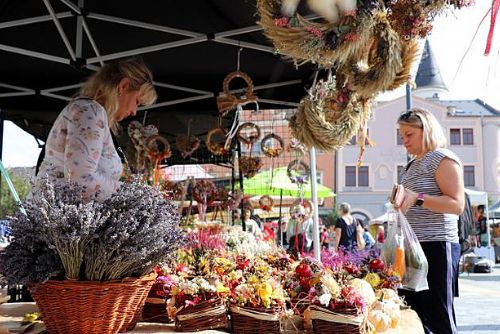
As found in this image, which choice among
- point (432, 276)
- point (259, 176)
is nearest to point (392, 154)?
point (259, 176)

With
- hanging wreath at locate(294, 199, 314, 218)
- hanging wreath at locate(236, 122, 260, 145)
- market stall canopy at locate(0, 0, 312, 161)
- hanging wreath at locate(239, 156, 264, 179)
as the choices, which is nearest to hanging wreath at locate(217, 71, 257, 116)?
market stall canopy at locate(0, 0, 312, 161)

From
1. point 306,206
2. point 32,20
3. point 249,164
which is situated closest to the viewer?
point 32,20

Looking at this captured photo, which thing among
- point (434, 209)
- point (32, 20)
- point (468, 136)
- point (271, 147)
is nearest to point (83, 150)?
point (434, 209)

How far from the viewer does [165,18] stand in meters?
3.98

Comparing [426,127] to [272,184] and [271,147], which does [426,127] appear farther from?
[272,184]

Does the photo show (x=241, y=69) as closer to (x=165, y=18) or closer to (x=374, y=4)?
(x=165, y=18)

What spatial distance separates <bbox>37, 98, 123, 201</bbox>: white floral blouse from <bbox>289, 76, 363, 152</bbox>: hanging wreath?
1.83m

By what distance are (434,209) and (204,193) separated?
3.35m

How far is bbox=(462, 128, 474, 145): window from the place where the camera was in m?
31.4

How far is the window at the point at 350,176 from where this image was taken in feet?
105

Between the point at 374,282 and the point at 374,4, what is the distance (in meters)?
1.03

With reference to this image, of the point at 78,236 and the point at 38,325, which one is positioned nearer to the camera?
the point at 78,236

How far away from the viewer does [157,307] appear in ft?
5.29

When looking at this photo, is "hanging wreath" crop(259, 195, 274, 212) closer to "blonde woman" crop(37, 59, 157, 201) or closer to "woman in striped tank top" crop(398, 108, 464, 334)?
"woman in striped tank top" crop(398, 108, 464, 334)
